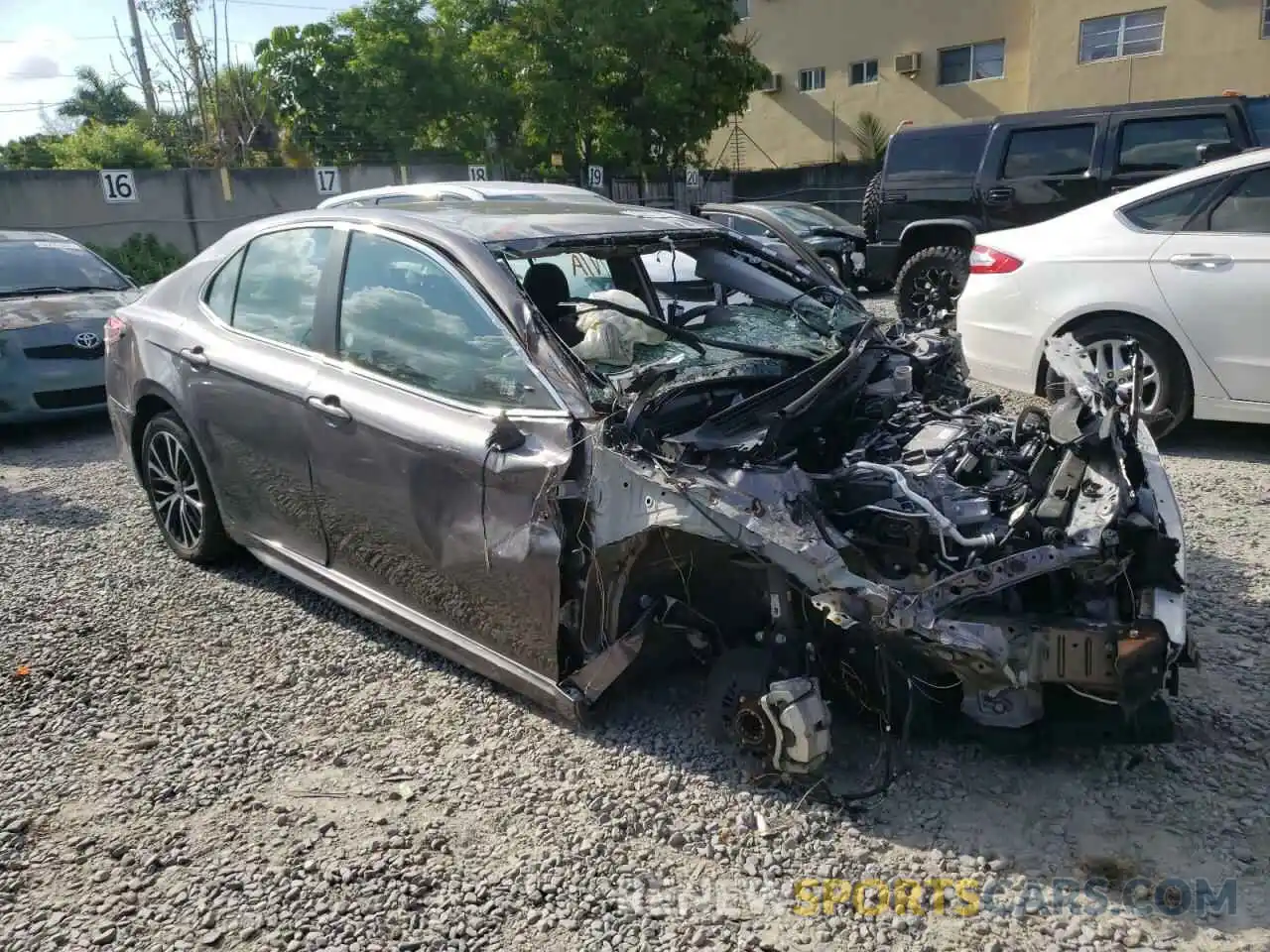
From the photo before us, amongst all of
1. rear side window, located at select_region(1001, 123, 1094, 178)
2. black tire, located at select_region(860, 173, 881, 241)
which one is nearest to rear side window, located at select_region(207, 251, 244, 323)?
black tire, located at select_region(860, 173, 881, 241)

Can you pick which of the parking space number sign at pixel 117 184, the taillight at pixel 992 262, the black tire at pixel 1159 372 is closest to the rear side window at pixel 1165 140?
the taillight at pixel 992 262

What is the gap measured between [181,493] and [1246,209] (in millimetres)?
5841

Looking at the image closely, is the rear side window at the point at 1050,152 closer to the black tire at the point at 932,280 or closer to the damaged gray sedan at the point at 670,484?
the black tire at the point at 932,280

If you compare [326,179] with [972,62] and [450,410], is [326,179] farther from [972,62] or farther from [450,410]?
[450,410]

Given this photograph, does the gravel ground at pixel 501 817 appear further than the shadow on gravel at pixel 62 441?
No

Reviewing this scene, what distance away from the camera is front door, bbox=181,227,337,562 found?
3.83 metres

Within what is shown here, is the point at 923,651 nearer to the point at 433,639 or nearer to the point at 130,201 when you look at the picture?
the point at 433,639

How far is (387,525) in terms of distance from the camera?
11.5 ft

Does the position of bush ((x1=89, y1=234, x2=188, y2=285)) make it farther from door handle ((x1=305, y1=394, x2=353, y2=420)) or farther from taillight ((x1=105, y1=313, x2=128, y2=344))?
door handle ((x1=305, y1=394, x2=353, y2=420))

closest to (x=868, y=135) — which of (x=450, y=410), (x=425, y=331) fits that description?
(x=425, y=331)

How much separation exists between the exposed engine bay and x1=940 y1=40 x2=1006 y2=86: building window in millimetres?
23840

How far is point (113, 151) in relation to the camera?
24078 millimetres

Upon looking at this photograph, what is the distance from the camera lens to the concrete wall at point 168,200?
15.9 metres

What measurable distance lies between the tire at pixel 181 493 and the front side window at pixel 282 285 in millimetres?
692
